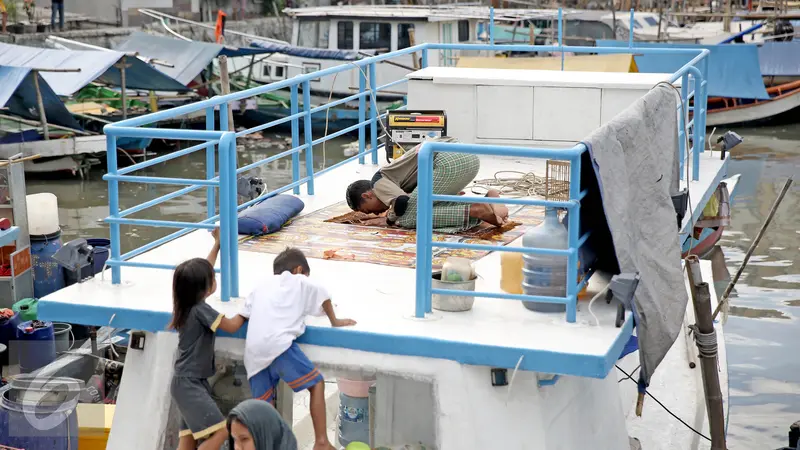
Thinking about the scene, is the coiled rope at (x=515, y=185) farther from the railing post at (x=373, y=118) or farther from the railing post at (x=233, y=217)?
the railing post at (x=233, y=217)

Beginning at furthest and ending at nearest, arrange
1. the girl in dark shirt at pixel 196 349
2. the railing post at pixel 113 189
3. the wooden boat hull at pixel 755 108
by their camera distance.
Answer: the wooden boat hull at pixel 755 108 < the railing post at pixel 113 189 < the girl in dark shirt at pixel 196 349

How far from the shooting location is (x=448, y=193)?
7.22 m

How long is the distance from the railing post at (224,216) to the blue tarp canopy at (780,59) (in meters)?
24.6

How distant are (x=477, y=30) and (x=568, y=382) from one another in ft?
79.8

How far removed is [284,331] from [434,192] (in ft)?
8.10

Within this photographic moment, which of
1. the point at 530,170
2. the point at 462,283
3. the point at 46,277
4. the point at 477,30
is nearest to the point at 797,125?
the point at 477,30

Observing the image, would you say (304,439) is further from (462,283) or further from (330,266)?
(462,283)

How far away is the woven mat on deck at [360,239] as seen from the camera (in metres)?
6.51

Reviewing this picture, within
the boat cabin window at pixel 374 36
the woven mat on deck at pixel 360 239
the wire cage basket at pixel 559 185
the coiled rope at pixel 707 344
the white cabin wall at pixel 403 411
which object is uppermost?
the boat cabin window at pixel 374 36

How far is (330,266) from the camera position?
6285mm

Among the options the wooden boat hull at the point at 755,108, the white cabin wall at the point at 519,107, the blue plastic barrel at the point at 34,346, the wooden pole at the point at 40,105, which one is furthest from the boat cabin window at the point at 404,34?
the blue plastic barrel at the point at 34,346

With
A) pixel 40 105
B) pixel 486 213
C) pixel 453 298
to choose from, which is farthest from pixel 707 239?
pixel 40 105

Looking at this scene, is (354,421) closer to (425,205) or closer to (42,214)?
(425,205)

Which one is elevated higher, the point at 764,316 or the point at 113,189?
the point at 113,189
